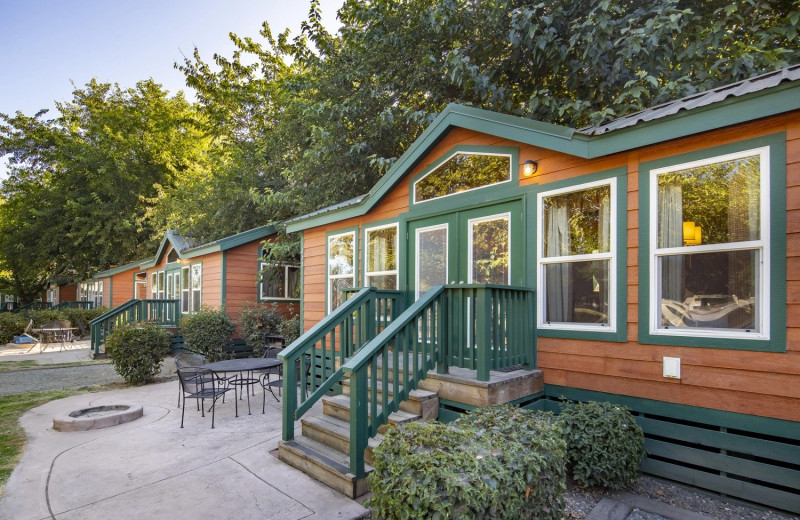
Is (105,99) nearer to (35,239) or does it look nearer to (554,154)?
(35,239)

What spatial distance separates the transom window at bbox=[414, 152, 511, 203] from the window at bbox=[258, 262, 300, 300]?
7183 mm

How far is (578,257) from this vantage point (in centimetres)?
416

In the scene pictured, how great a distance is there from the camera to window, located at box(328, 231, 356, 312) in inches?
269

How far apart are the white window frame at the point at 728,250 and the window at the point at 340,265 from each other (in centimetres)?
420

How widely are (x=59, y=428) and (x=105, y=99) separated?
90.3 ft

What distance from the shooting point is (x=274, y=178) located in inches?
561

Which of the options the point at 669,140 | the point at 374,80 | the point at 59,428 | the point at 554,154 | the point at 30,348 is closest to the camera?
the point at 669,140

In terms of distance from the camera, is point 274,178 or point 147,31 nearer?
point 147,31

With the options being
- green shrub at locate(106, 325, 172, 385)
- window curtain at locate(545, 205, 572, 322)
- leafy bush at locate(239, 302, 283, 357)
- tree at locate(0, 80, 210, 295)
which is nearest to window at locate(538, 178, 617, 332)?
window curtain at locate(545, 205, 572, 322)

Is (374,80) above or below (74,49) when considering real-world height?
below

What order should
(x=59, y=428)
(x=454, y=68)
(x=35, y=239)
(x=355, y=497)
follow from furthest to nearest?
1. (x=35, y=239)
2. (x=454, y=68)
3. (x=59, y=428)
4. (x=355, y=497)

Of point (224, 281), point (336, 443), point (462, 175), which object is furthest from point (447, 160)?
point (224, 281)

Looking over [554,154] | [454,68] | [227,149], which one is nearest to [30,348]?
[227,149]

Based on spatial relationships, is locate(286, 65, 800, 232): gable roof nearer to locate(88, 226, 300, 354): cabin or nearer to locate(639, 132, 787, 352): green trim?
locate(639, 132, 787, 352): green trim
